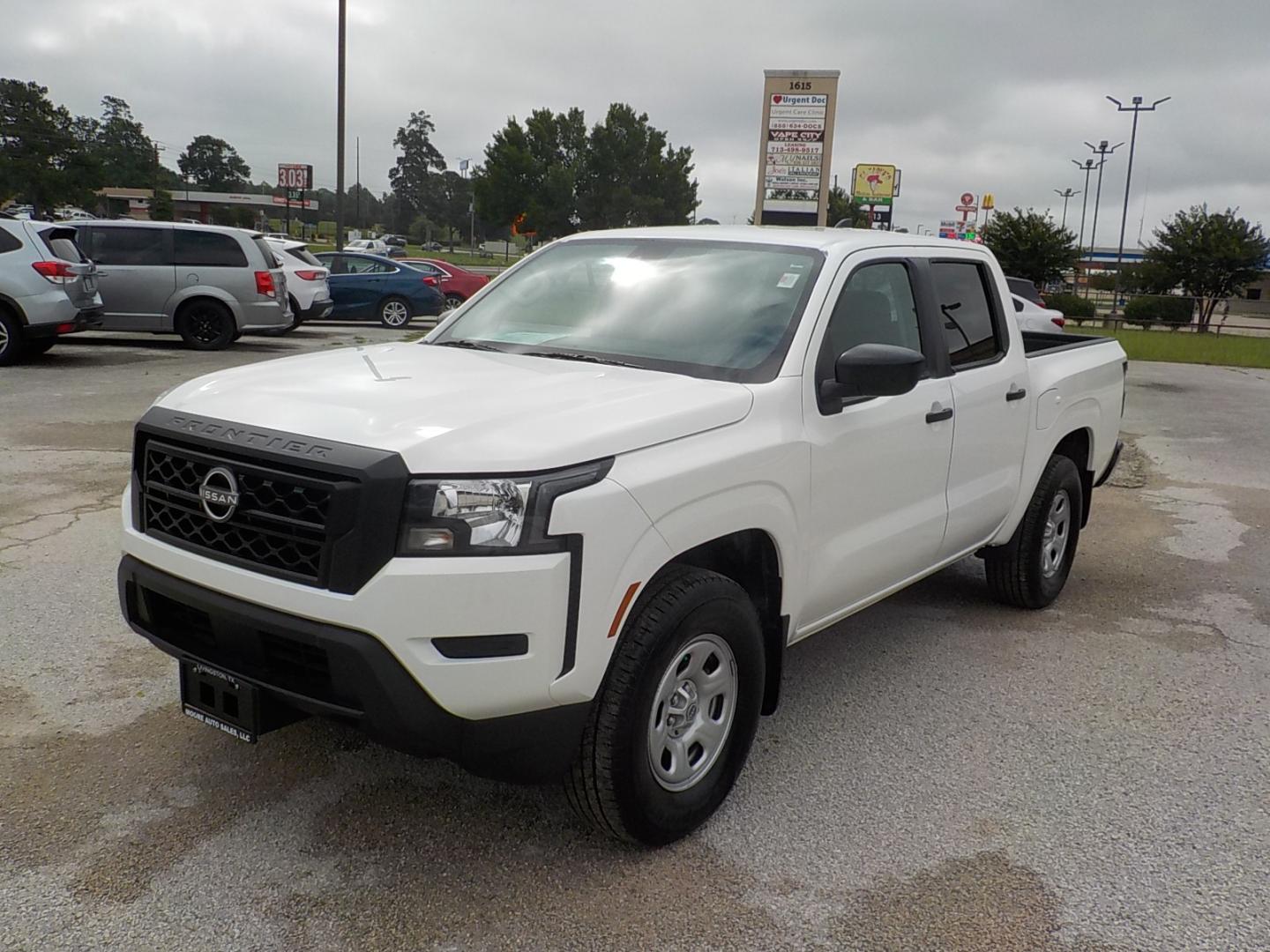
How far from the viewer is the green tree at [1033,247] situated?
47.5 m

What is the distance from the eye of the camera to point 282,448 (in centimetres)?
280

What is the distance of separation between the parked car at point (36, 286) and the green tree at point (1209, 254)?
4358cm

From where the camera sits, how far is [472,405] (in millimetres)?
2994

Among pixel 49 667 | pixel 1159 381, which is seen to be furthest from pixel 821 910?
pixel 1159 381

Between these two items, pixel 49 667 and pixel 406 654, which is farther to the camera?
pixel 49 667

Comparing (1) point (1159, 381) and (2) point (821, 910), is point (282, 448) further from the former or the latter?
(1) point (1159, 381)

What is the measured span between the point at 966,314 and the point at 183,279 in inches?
508

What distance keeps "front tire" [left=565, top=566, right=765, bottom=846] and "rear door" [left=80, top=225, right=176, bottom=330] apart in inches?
544

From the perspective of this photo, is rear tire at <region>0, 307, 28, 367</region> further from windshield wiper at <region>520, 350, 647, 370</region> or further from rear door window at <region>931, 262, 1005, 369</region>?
rear door window at <region>931, 262, 1005, 369</region>

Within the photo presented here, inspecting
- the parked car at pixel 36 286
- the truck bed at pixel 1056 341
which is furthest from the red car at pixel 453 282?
the truck bed at pixel 1056 341

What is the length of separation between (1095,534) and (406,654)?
5940 mm

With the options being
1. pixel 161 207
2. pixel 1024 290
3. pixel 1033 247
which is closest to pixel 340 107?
pixel 1024 290

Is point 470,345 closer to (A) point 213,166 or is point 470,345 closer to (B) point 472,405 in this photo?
(B) point 472,405

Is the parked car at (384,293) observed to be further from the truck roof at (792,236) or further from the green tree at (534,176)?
the green tree at (534,176)
